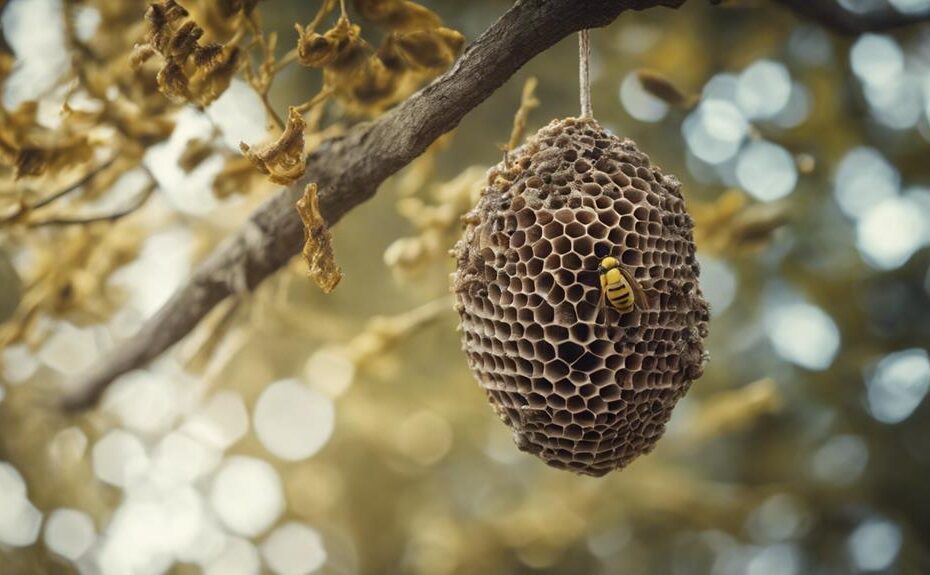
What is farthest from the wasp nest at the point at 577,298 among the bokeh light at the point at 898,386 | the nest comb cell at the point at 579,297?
the bokeh light at the point at 898,386

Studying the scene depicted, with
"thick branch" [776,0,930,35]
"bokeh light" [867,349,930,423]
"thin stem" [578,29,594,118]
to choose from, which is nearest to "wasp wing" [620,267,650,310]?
"thin stem" [578,29,594,118]

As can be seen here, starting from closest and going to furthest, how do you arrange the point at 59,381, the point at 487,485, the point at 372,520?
the point at 59,381
the point at 372,520
the point at 487,485

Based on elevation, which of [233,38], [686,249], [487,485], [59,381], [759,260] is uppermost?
[233,38]

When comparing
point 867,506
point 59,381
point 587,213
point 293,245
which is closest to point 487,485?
point 867,506

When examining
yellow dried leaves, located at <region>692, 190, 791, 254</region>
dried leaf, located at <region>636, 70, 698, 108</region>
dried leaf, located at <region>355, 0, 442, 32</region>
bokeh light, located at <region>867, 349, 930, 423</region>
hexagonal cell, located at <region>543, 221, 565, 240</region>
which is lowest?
bokeh light, located at <region>867, 349, 930, 423</region>

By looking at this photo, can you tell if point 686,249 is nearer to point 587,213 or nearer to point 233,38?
point 587,213

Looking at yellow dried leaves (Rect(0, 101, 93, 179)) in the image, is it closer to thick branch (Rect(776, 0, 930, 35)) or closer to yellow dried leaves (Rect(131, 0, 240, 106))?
yellow dried leaves (Rect(131, 0, 240, 106))
